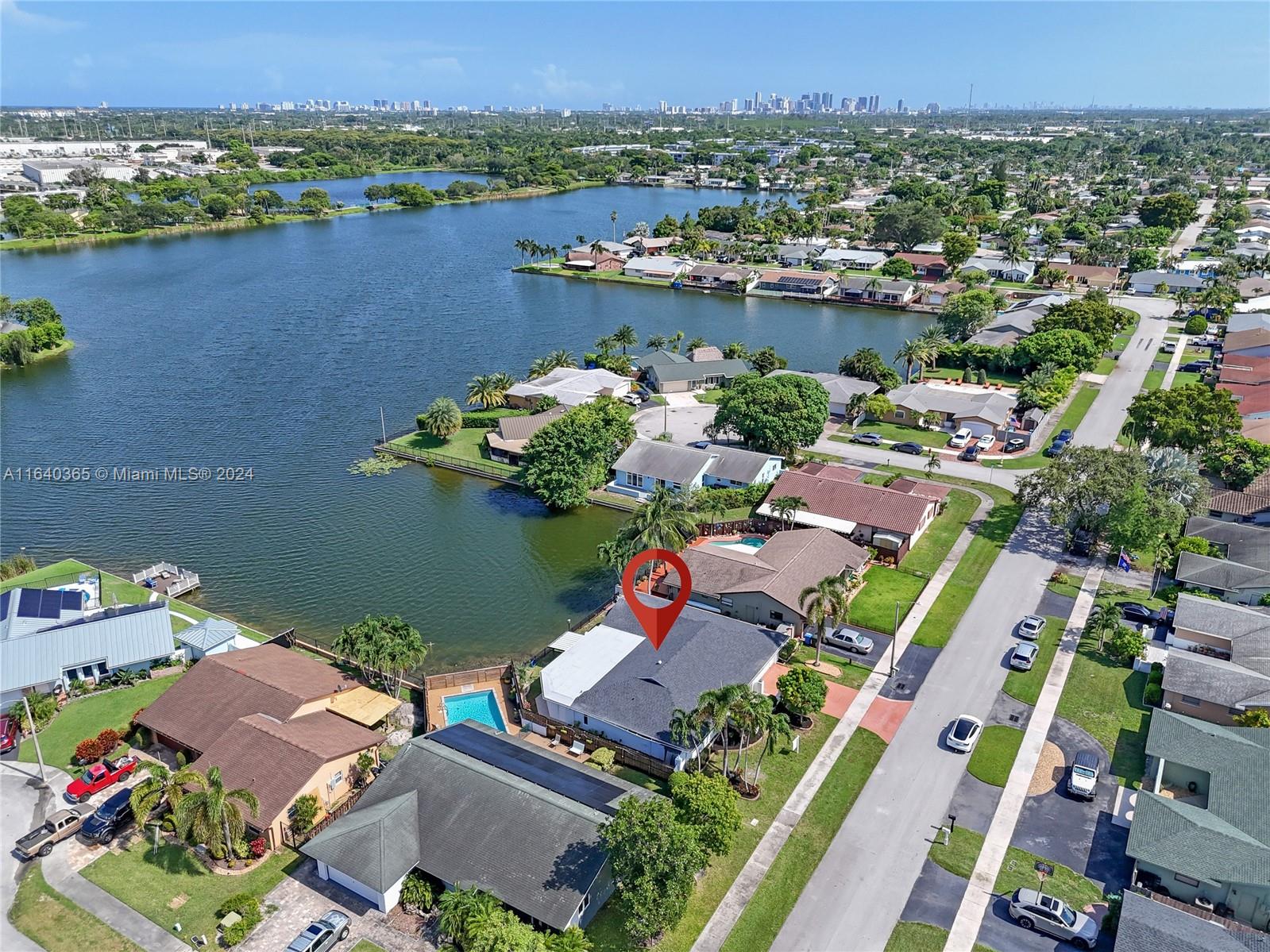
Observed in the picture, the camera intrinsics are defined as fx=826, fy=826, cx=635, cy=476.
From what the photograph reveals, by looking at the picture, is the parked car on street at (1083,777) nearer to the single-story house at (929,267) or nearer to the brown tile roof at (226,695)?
the brown tile roof at (226,695)

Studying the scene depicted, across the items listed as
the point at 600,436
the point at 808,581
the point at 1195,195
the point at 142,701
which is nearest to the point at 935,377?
the point at 600,436

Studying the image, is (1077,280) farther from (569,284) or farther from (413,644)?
(413,644)

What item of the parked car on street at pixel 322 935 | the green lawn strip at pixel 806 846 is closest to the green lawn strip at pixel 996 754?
the green lawn strip at pixel 806 846

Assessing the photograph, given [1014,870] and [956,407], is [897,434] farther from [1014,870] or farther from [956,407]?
[1014,870]

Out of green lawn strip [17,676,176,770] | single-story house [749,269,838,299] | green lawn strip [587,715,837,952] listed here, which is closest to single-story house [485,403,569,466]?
green lawn strip [17,676,176,770]

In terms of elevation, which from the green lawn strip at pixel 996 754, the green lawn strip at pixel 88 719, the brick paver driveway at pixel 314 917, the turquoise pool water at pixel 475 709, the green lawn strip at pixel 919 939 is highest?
the green lawn strip at pixel 996 754

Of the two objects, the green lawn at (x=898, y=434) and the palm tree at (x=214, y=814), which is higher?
the green lawn at (x=898, y=434)

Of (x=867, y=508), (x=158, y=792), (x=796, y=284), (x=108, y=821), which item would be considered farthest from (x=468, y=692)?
(x=796, y=284)

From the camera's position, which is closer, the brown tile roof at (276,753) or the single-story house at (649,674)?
the brown tile roof at (276,753)
